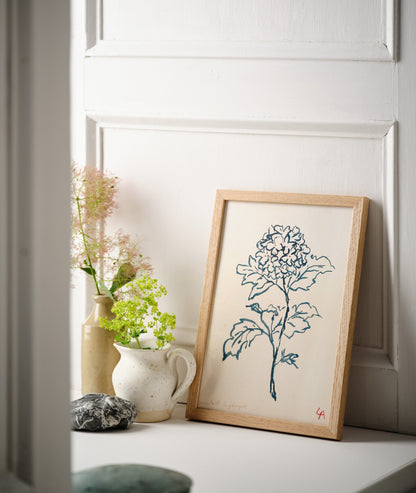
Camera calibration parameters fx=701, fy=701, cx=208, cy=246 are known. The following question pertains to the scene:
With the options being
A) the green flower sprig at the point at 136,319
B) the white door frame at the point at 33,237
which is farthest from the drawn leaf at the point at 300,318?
the white door frame at the point at 33,237

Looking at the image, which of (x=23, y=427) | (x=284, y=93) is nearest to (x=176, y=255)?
(x=284, y=93)

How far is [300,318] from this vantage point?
142cm

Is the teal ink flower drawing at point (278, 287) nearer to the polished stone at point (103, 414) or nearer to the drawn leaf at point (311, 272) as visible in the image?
the drawn leaf at point (311, 272)

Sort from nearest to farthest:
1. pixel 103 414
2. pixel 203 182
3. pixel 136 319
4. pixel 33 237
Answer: pixel 33 237 < pixel 103 414 < pixel 136 319 < pixel 203 182

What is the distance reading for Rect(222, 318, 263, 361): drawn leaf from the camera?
1.45 meters

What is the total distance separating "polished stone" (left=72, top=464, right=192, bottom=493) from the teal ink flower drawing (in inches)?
20.6

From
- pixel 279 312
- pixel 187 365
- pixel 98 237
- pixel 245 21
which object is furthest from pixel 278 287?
pixel 245 21

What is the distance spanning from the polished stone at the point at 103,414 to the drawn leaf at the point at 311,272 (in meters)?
0.42

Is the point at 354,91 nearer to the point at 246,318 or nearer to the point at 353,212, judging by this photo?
the point at 353,212

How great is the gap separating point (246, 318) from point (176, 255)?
256mm

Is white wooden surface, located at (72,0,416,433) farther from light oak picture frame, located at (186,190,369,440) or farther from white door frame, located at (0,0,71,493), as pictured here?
white door frame, located at (0,0,71,493)

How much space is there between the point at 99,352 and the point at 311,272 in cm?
50

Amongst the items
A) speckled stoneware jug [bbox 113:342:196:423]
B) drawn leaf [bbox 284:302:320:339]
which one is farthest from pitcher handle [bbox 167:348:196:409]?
drawn leaf [bbox 284:302:320:339]

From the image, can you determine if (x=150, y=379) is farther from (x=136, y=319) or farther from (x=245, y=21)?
(x=245, y=21)
